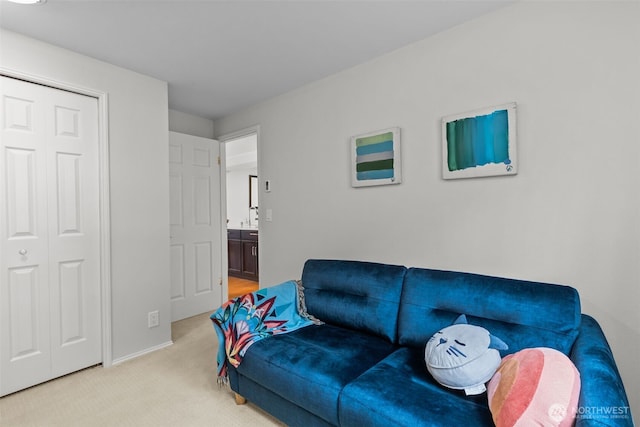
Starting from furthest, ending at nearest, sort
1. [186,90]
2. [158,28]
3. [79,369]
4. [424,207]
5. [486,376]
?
[186,90], [79,369], [424,207], [158,28], [486,376]

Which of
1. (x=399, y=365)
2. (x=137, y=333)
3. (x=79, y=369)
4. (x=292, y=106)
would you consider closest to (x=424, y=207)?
(x=399, y=365)

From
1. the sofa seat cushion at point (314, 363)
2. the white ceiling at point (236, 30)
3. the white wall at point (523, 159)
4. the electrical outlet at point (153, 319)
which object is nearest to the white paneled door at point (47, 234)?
the electrical outlet at point (153, 319)

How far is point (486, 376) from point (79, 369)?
2.73 meters

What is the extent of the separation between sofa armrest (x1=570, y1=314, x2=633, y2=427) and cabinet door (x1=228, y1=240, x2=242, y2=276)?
483 cm

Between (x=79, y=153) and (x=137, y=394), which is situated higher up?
(x=79, y=153)

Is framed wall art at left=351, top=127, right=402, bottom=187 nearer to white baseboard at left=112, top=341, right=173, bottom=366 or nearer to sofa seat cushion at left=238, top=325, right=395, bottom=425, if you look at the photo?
sofa seat cushion at left=238, top=325, right=395, bottom=425

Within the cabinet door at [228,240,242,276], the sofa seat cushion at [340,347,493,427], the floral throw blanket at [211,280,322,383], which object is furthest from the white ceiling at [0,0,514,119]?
the cabinet door at [228,240,242,276]

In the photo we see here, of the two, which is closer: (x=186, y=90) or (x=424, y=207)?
(x=424, y=207)

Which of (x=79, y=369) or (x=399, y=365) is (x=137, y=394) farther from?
(x=399, y=365)

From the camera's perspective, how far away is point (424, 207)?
7.44 feet

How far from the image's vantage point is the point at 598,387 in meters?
1.06

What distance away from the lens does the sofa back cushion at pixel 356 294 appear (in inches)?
75.7

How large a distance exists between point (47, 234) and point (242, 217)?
4.12 metres

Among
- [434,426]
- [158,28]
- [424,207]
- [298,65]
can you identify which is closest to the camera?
[434,426]
